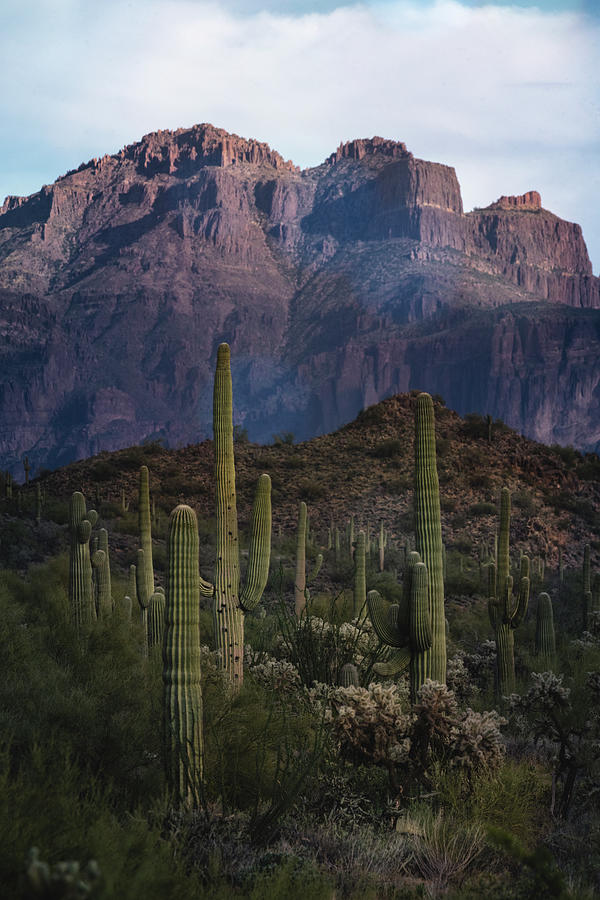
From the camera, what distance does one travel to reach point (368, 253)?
18212 centimetres

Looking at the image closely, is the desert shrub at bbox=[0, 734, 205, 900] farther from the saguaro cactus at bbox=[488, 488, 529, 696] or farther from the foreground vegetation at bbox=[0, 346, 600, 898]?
the saguaro cactus at bbox=[488, 488, 529, 696]

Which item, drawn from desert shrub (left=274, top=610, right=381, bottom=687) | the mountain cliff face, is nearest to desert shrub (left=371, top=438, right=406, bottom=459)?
desert shrub (left=274, top=610, right=381, bottom=687)

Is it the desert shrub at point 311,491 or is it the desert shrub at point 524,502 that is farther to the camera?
the desert shrub at point 311,491

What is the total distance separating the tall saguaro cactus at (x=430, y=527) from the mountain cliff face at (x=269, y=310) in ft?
469

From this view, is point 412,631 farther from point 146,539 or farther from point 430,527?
point 146,539

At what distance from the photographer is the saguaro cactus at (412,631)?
8.25m

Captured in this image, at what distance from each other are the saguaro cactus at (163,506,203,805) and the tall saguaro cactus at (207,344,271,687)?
98.7 inches

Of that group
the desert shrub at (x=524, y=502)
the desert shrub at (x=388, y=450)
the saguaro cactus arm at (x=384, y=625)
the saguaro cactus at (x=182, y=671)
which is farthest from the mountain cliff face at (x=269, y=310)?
the saguaro cactus at (x=182, y=671)

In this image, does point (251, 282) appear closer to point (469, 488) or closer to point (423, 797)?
point (469, 488)

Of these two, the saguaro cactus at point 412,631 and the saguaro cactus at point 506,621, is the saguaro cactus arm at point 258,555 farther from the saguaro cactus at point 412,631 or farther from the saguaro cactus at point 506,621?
the saguaro cactus at point 506,621

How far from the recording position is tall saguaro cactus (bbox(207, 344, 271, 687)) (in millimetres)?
9406

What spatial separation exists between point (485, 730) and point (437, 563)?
2107 millimetres

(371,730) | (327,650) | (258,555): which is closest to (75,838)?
(371,730)

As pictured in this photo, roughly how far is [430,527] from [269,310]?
16171cm
